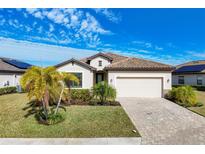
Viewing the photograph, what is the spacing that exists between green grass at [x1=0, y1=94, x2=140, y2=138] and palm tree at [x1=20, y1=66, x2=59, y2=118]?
1.28 metres

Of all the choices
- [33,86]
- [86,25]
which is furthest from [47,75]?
[86,25]

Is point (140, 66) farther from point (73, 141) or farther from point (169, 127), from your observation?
point (73, 141)

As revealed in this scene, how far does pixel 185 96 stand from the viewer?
1456 cm

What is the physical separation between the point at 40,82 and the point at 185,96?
499 inches

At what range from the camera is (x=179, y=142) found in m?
6.55

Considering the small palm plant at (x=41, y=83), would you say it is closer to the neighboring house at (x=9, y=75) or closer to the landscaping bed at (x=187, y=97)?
the landscaping bed at (x=187, y=97)

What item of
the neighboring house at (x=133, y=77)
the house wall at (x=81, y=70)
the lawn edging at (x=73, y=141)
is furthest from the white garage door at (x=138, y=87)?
the lawn edging at (x=73, y=141)

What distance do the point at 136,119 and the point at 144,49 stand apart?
901 inches

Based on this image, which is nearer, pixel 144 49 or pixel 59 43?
pixel 59 43

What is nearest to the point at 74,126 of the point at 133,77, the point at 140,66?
the point at 133,77

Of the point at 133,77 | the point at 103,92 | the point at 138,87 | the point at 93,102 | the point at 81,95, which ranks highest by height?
the point at 133,77

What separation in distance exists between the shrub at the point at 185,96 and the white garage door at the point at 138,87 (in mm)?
2200

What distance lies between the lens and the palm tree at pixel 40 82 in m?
7.96
